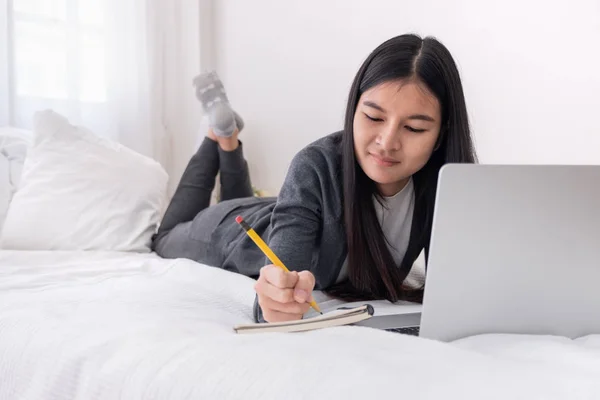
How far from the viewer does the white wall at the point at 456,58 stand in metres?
1.80

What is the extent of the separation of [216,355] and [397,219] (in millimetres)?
598

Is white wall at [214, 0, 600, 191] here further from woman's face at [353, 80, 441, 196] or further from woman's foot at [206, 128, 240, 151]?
woman's face at [353, 80, 441, 196]

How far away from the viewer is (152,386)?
2.35 feet

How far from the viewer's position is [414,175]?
125 cm

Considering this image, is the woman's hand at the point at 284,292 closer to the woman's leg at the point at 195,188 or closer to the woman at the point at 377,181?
the woman at the point at 377,181

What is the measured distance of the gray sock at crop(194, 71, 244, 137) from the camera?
78.7 inches

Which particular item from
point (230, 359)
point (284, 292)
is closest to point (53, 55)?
point (284, 292)

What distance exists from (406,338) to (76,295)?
63 centimetres

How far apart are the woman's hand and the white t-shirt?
13.2 inches

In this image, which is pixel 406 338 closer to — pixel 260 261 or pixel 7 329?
pixel 7 329

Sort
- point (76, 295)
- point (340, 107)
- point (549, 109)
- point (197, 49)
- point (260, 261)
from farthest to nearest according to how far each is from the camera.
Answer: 1. point (197, 49)
2. point (340, 107)
3. point (549, 109)
4. point (260, 261)
5. point (76, 295)

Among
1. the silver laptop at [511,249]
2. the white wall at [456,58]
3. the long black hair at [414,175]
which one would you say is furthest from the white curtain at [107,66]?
the silver laptop at [511,249]

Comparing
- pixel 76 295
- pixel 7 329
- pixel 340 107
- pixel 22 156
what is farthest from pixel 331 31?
pixel 7 329

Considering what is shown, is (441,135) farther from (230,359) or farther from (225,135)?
(225,135)
